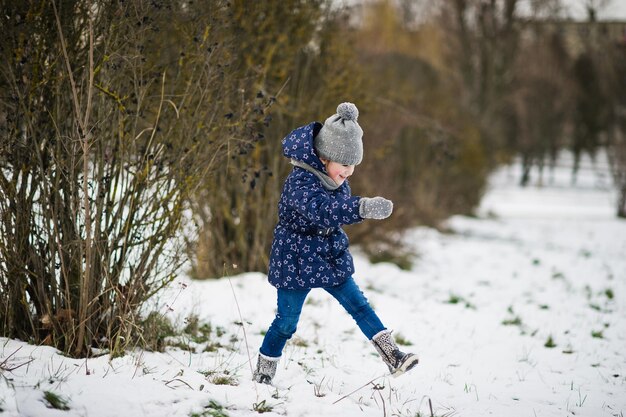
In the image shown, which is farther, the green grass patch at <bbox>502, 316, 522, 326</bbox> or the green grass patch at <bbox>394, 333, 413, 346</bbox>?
the green grass patch at <bbox>502, 316, 522, 326</bbox>

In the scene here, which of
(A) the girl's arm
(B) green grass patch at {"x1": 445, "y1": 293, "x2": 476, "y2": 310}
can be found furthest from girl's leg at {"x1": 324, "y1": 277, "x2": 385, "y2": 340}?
(B) green grass patch at {"x1": 445, "y1": 293, "x2": 476, "y2": 310}

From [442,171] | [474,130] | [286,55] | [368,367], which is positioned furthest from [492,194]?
[368,367]

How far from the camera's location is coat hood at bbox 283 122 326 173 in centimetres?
333

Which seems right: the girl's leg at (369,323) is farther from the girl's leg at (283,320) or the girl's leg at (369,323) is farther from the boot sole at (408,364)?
the girl's leg at (283,320)

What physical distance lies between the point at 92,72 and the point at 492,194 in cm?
2557

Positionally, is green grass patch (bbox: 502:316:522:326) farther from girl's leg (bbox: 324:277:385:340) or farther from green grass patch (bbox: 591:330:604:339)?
girl's leg (bbox: 324:277:385:340)

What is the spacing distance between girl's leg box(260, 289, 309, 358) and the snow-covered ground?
0.66 ft

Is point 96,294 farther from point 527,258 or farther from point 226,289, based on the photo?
point 527,258

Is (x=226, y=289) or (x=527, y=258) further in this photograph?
(x=527, y=258)

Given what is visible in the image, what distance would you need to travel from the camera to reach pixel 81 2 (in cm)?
337

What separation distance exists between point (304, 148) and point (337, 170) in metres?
0.21

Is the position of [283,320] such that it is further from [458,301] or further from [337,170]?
[458,301]

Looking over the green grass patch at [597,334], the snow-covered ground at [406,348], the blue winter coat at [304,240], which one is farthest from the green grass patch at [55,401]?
the green grass patch at [597,334]

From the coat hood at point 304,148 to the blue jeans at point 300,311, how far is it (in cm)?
65
